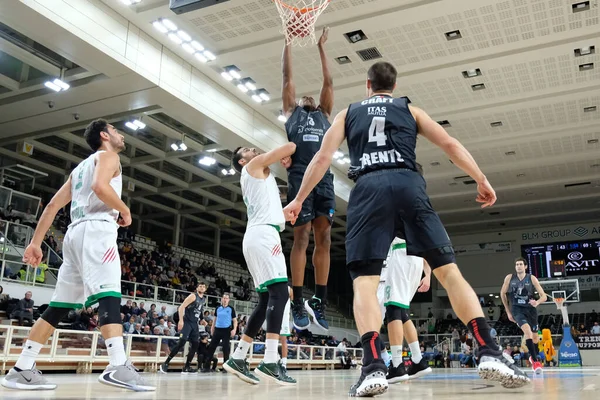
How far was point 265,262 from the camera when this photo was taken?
5.19 m

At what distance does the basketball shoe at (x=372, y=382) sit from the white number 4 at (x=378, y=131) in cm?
136

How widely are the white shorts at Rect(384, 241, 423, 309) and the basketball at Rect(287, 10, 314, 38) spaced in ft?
9.45

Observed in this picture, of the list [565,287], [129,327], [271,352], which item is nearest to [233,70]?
[129,327]

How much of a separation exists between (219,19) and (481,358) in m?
10.8

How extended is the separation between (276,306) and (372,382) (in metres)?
2.13

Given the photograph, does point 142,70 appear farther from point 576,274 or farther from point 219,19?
point 576,274

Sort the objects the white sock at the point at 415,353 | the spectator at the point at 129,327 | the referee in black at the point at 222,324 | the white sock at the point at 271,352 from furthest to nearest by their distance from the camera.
Answer: 1. the spectator at the point at 129,327
2. the referee in black at the point at 222,324
3. the white sock at the point at 415,353
4. the white sock at the point at 271,352

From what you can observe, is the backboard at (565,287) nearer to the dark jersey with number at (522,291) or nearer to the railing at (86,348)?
the railing at (86,348)

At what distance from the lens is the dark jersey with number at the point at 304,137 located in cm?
544

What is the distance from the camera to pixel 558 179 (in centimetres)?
2314

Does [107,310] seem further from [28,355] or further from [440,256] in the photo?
[440,256]

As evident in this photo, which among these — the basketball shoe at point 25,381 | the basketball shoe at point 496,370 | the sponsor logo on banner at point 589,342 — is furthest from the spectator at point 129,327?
the sponsor logo on banner at point 589,342

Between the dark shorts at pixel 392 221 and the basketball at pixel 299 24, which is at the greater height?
the basketball at pixel 299 24

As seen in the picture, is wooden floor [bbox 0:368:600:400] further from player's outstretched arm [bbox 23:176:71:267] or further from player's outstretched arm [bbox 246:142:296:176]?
player's outstretched arm [bbox 246:142:296:176]
